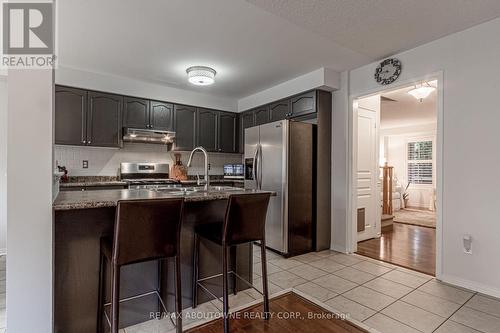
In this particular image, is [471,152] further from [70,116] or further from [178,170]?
[70,116]

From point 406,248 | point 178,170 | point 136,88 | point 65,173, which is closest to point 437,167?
point 406,248

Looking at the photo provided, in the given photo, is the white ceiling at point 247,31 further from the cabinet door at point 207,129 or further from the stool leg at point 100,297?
the stool leg at point 100,297

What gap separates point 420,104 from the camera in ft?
18.9

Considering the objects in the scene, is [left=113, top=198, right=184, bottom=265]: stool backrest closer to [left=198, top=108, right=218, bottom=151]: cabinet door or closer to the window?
[left=198, top=108, right=218, bottom=151]: cabinet door

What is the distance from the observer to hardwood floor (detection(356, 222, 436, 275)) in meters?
3.33

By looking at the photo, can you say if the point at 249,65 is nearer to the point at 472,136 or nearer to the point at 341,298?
the point at 472,136

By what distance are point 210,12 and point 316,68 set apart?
5.98 feet

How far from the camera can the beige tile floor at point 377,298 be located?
2002 millimetres

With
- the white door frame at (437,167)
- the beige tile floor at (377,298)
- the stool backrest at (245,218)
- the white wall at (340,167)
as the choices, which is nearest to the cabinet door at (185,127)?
the white wall at (340,167)

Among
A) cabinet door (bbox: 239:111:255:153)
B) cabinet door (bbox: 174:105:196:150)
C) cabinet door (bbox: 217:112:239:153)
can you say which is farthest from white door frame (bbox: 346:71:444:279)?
cabinet door (bbox: 174:105:196:150)

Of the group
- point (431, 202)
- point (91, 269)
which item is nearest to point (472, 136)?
point (91, 269)

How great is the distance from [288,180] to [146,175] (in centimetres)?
244

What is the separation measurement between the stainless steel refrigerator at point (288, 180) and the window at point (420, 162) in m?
5.91

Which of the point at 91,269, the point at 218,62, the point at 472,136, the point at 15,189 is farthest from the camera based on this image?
the point at 218,62
